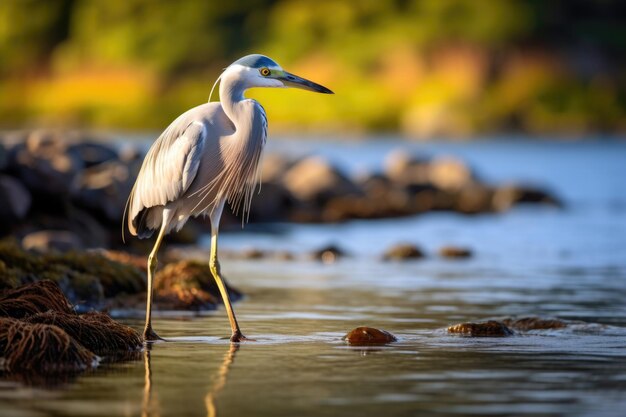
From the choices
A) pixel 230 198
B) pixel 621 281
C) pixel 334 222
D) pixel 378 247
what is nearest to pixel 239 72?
pixel 230 198

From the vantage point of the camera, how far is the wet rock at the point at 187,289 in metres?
16.0

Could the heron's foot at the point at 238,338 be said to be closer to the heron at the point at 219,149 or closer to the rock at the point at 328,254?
the heron at the point at 219,149

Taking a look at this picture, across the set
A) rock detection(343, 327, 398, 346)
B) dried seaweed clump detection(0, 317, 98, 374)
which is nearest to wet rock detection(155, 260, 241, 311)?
rock detection(343, 327, 398, 346)

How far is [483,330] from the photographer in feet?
43.5

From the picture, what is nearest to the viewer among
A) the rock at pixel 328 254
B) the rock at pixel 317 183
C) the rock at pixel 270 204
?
the rock at pixel 328 254

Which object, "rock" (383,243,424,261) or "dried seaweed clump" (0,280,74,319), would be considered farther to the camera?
"rock" (383,243,424,261)

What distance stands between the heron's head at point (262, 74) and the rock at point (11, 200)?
919 centimetres

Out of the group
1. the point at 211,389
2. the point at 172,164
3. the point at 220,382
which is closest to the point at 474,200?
the point at 172,164

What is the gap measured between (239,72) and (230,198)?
1135 millimetres

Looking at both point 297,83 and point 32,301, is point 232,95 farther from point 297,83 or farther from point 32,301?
point 32,301

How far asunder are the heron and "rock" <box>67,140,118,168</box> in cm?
1703

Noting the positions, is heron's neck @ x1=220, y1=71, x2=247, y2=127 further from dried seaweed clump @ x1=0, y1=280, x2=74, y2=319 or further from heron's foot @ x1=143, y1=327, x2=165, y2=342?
dried seaweed clump @ x1=0, y1=280, x2=74, y2=319

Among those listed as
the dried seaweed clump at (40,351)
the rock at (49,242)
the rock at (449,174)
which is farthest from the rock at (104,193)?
the rock at (449,174)

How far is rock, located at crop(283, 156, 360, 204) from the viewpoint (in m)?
39.1
